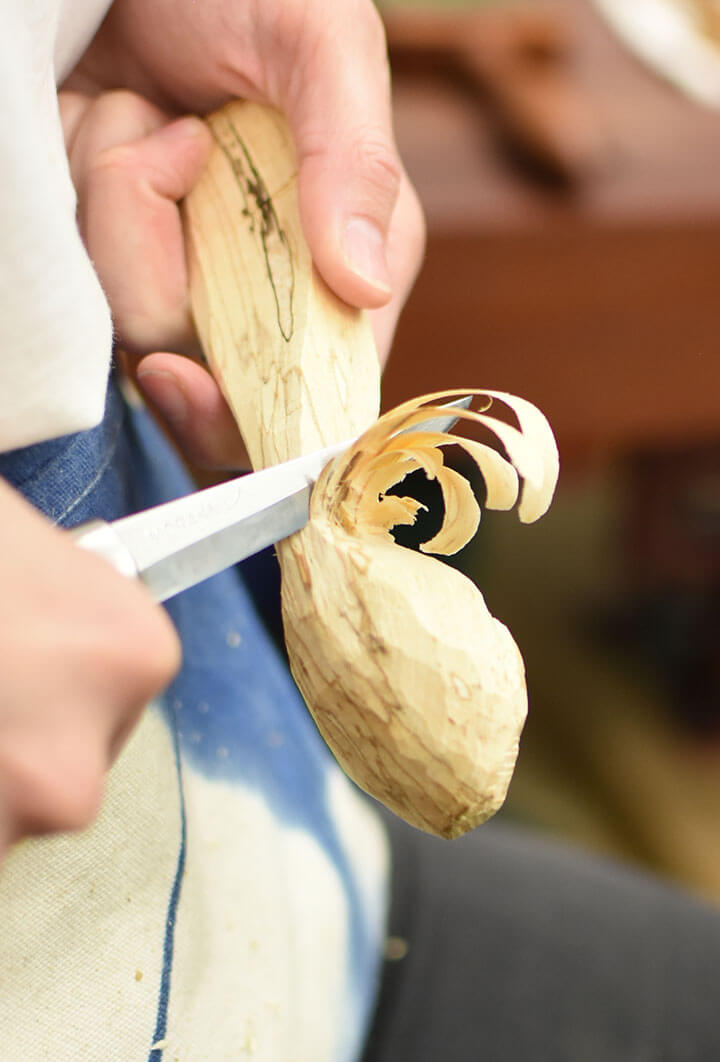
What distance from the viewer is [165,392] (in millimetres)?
360

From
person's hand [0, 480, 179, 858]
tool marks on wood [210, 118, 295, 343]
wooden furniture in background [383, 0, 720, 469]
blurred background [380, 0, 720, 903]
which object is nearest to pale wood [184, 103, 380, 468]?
tool marks on wood [210, 118, 295, 343]

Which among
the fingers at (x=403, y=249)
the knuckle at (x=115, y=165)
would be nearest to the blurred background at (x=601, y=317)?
the fingers at (x=403, y=249)

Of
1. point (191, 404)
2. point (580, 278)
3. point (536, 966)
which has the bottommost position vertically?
point (536, 966)

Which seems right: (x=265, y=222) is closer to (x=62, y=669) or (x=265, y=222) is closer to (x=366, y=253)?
(x=366, y=253)

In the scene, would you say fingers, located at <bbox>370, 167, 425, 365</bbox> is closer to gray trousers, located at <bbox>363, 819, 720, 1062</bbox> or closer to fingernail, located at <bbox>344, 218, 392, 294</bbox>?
fingernail, located at <bbox>344, 218, 392, 294</bbox>

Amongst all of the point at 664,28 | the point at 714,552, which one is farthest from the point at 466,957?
the point at 664,28

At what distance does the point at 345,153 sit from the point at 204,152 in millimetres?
57

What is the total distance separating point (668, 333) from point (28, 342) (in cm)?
70

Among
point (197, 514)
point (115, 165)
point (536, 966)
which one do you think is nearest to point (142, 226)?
point (115, 165)

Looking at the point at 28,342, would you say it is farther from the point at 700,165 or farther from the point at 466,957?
the point at 700,165

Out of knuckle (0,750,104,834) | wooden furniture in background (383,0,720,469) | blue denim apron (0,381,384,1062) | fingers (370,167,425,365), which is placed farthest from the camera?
wooden furniture in background (383,0,720,469)

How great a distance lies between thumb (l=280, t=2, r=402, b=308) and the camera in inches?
13.9

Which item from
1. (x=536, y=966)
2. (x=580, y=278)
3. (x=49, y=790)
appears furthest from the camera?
A: (x=580, y=278)

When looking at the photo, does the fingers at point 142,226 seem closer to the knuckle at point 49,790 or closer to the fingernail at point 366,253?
the fingernail at point 366,253
